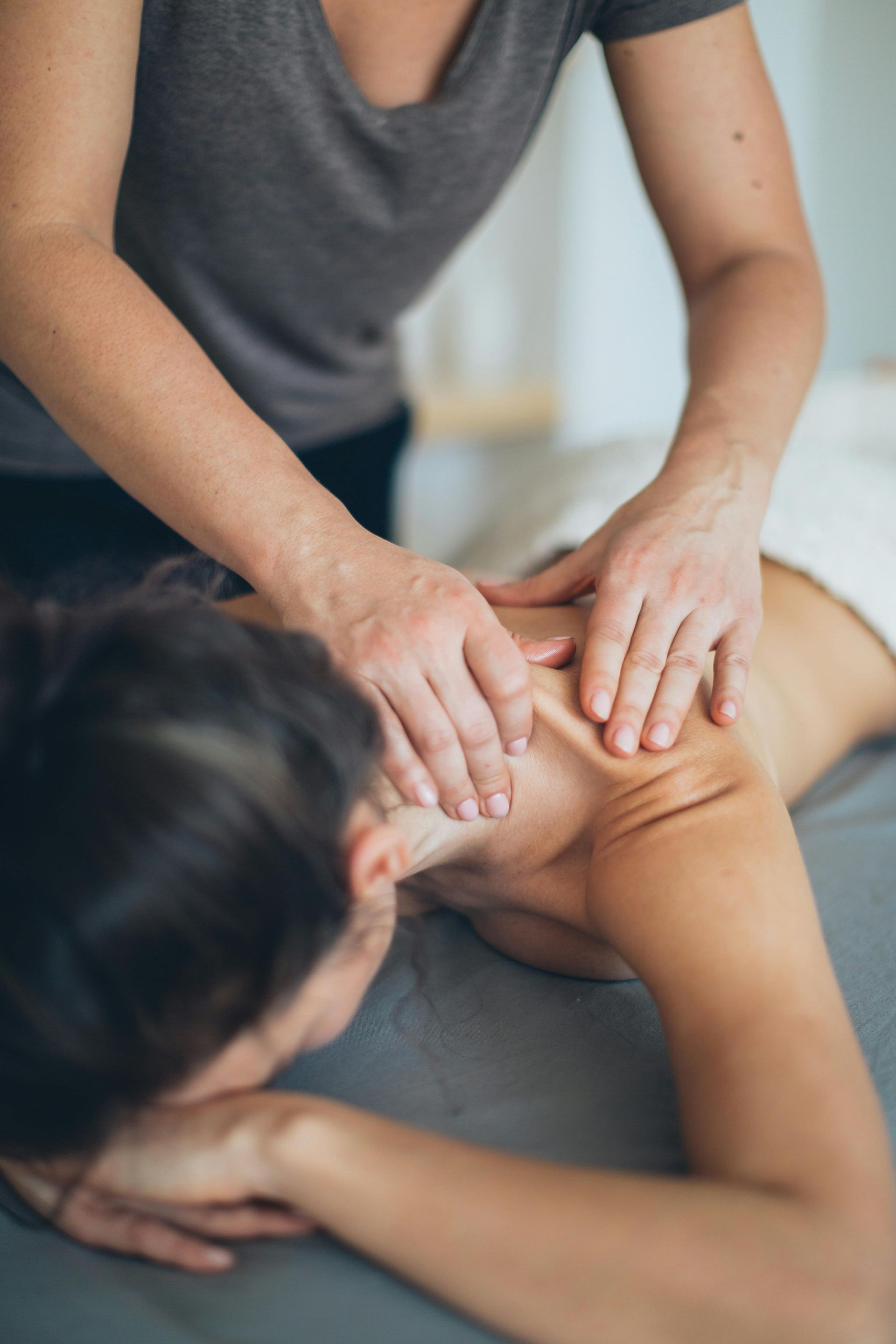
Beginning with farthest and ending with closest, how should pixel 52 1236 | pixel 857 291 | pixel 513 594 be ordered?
pixel 857 291
pixel 513 594
pixel 52 1236

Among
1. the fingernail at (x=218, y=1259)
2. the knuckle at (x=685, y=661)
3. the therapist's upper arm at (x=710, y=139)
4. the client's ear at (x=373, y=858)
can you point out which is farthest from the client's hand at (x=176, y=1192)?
the therapist's upper arm at (x=710, y=139)

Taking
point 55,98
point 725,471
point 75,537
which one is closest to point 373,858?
point 725,471

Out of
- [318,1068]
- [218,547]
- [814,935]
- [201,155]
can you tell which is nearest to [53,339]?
[218,547]

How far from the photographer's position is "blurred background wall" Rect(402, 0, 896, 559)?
2.99 metres

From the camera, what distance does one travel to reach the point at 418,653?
2.39ft

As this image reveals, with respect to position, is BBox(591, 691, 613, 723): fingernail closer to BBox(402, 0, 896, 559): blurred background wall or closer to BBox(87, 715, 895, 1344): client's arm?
BBox(87, 715, 895, 1344): client's arm

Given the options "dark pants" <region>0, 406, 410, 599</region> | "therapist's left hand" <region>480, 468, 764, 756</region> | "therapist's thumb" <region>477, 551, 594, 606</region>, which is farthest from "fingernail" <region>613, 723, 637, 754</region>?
"dark pants" <region>0, 406, 410, 599</region>

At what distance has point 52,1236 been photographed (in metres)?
0.68

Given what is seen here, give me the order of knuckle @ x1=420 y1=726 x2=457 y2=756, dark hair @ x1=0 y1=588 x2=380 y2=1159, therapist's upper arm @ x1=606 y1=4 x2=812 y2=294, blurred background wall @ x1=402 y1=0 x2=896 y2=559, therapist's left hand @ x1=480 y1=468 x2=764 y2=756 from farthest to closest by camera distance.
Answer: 1. blurred background wall @ x1=402 y1=0 x2=896 y2=559
2. therapist's upper arm @ x1=606 y1=4 x2=812 y2=294
3. therapist's left hand @ x1=480 y1=468 x2=764 y2=756
4. knuckle @ x1=420 y1=726 x2=457 y2=756
5. dark hair @ x1=0 y1=588 x2=380 y2=1159

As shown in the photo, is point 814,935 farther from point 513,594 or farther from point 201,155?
point 201,155

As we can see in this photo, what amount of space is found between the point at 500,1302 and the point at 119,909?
1.02 feet

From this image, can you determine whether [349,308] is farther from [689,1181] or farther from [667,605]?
[689,1181]

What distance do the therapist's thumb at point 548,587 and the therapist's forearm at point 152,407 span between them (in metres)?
0.30

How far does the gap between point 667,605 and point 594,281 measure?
8.61 ft
